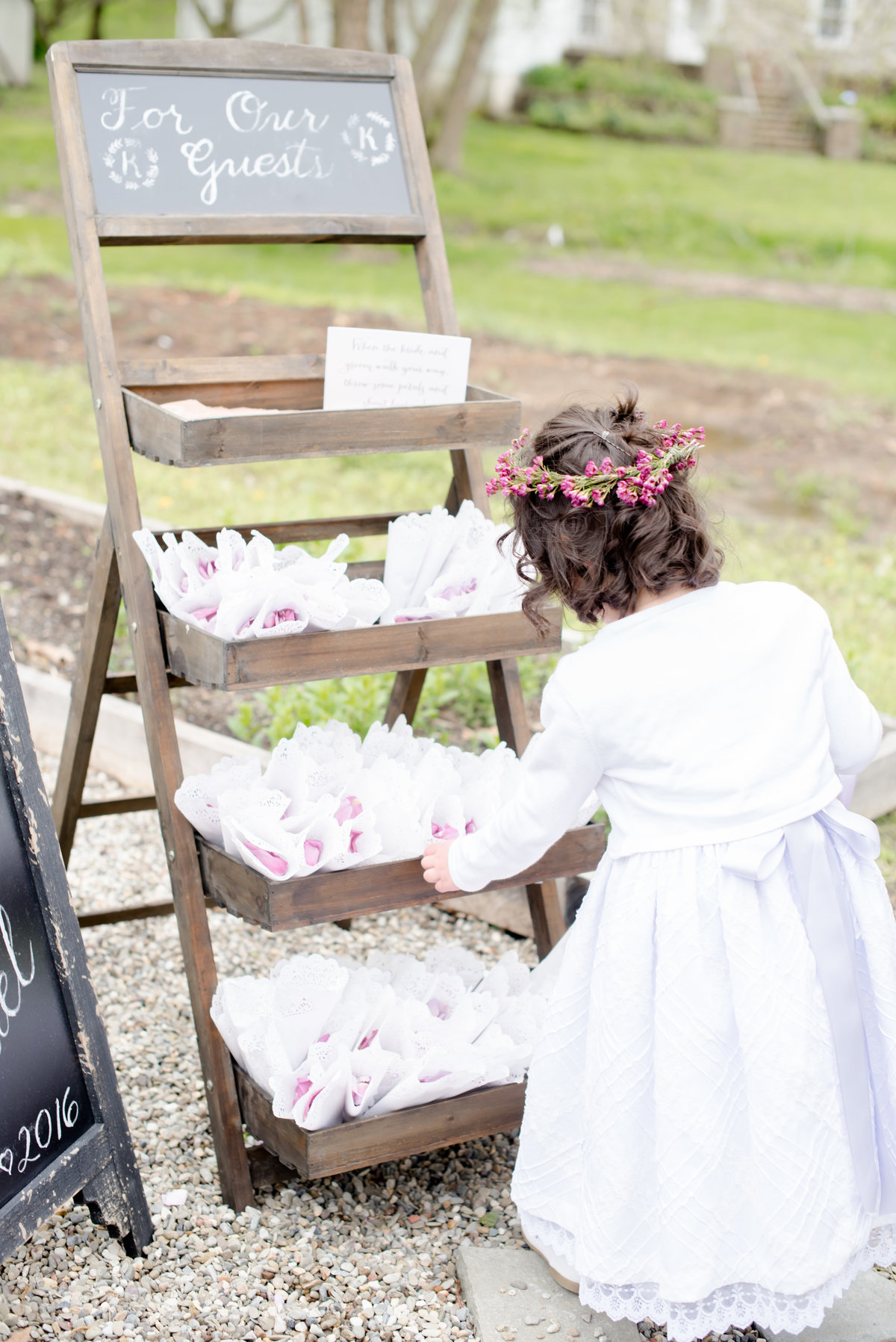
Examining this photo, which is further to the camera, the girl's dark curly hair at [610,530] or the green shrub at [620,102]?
the green shrub at [620,102]

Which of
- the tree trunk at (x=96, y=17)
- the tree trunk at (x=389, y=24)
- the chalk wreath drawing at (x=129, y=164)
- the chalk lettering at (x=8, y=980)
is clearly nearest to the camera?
the chalk lettering at (x=8, y=980)

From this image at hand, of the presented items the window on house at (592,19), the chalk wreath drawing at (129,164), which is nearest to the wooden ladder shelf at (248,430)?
the chalk wreath drawing at (129,164)

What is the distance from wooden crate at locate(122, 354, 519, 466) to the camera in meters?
2.24

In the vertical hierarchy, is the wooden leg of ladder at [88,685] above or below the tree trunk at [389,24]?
above

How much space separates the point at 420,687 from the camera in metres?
3.05

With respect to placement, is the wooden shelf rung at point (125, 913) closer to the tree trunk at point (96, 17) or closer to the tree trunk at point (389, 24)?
the tree trunk at point (389, 24)

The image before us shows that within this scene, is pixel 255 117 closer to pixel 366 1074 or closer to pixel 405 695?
pixel 405 695

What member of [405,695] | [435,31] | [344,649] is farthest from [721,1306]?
[435,31]

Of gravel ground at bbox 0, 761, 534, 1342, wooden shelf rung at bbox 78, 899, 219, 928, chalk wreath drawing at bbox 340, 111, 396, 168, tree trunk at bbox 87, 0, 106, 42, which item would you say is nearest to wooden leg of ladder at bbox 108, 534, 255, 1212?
gravel ground at bbox 0, 761, 534, 1342

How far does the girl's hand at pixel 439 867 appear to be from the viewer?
2.19 m

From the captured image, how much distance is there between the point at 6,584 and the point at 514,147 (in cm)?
1945

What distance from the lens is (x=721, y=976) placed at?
73.4 inches

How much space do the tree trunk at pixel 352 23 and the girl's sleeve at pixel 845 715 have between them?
1270 centimetres

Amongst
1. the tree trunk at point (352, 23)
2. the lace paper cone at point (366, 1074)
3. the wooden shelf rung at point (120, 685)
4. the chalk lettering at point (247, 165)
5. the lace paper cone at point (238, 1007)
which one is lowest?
the tree trunk at point (352, 23)
